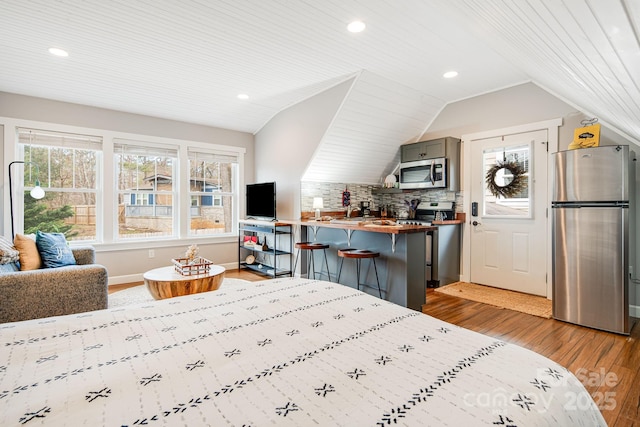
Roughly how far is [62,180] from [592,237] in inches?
254

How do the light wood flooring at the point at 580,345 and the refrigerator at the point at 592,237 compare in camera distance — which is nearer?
the light wood flooring at the point at 580,345

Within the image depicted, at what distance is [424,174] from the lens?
4910 mm

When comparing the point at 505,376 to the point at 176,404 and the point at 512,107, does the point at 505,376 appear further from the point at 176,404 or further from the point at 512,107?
the point at 512,107

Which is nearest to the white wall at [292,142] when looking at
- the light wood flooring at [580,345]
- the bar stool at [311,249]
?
the bar stool at [311,249]

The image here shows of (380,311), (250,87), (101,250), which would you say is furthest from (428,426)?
(101,250)

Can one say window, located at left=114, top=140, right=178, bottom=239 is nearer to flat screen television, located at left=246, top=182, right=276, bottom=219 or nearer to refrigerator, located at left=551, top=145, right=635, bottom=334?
flat screen television, located at left=246, top=182, right=276, bottom=219

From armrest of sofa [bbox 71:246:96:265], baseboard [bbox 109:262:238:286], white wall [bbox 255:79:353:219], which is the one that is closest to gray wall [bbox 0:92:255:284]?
baseboard [bbox 109:262:238:286]

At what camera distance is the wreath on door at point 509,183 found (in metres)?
4.18

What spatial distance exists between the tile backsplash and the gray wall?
1.62m

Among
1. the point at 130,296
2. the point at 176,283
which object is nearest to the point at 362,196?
the point at 176,283

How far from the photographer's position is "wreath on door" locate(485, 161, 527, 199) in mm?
4184

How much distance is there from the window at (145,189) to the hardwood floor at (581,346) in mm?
4304

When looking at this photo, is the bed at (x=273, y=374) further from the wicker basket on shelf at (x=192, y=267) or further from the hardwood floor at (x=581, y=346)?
the wicker basket on shelf at (x=192, y=267)

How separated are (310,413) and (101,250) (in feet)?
16.6
